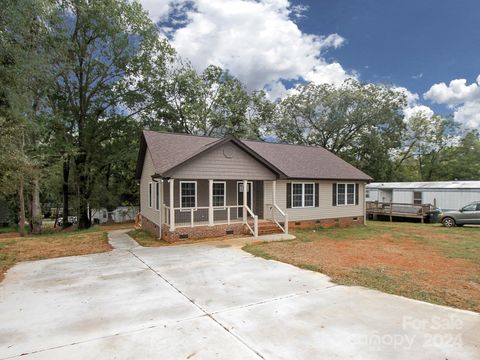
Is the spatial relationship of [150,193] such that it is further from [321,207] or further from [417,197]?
[417,197]

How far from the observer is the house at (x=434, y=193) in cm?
2052

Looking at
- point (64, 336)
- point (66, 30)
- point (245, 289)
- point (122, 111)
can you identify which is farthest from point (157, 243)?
point (66, 30)

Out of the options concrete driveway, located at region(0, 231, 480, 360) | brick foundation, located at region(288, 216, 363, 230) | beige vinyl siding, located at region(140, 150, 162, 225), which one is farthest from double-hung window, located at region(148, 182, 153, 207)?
concrete driveway, located at region(0, 231, 480, 360)

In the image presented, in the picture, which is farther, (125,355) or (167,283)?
(167,283)

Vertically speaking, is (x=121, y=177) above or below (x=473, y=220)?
above

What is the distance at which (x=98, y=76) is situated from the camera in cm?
2216

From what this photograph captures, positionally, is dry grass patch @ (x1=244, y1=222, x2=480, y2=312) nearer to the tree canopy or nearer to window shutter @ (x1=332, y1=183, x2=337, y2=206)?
window shutter @ (x1=332, y1=183, x2=337, y2=206)

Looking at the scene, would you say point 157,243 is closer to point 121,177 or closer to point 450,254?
point 450,254

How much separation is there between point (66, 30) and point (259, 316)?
23127 mm

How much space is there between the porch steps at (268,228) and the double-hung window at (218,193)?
224cm

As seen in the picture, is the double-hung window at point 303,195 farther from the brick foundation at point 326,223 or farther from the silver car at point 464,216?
the silver car at point 464,216

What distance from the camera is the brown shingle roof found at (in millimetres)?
12844

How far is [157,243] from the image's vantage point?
11.8 meters

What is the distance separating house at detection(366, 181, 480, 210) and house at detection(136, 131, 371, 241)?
768cm
